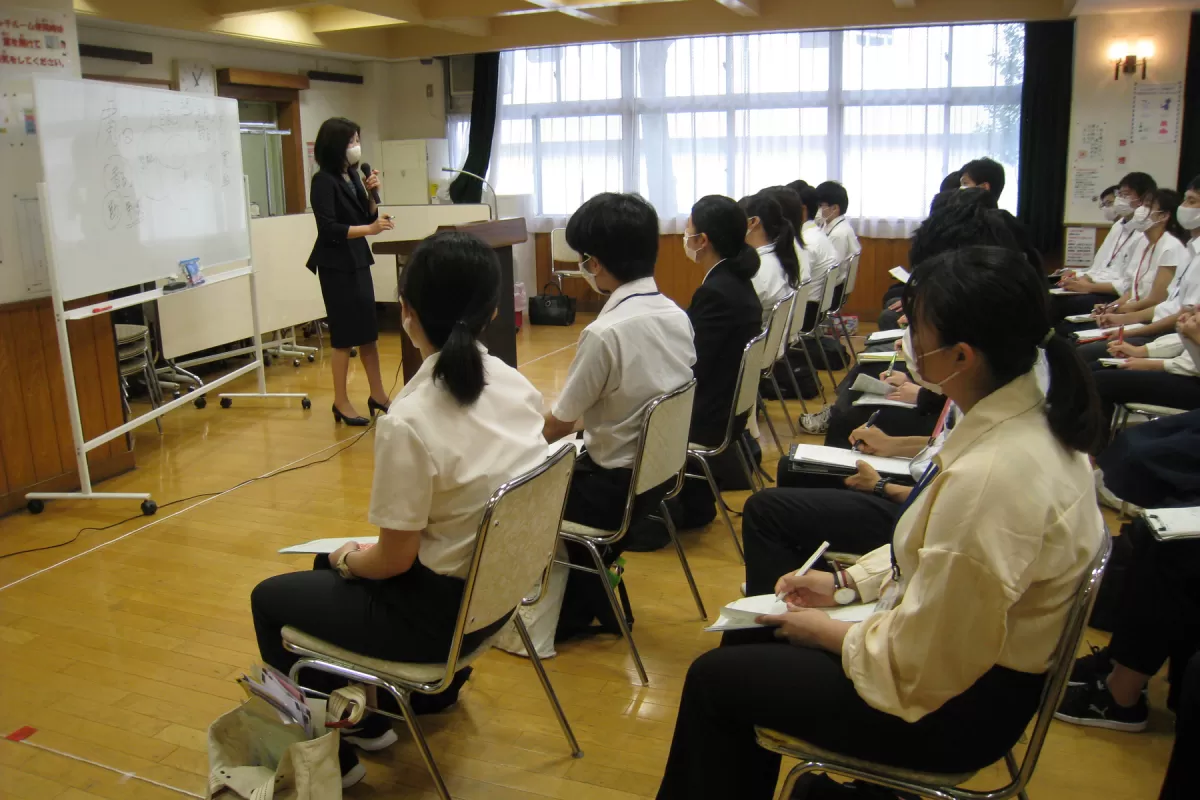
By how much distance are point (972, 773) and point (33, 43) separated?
13.3ft

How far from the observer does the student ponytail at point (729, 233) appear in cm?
323

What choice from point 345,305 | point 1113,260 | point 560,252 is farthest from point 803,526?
point 560,252

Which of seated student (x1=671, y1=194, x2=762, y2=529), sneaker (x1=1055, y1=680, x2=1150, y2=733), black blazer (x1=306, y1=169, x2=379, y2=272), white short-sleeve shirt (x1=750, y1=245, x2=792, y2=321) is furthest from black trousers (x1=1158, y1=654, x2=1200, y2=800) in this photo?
black blazer (x1=306, y1=169, x2=379, y2=272)

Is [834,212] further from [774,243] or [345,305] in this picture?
[345,305]

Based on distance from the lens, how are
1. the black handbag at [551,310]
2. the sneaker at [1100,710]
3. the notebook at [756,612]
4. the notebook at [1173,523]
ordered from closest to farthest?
the notebook at [756,612] < the notebook at [1173,523] < the sneaker at [1100,710] < the black handbag at [551,310]

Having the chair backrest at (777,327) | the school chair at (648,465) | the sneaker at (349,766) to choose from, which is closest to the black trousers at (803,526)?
the school chair at (648,465)

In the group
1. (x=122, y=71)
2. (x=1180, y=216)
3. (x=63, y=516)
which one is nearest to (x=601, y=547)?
(x=63, y=516)

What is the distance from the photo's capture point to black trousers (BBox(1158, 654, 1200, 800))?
151 centimetres

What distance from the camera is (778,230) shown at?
14.4ft

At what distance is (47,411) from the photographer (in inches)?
155

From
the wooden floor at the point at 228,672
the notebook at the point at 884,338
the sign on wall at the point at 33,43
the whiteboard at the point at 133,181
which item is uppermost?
the sign on wall at the point at 33,43

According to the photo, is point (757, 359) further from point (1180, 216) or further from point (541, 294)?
point (541, 294)

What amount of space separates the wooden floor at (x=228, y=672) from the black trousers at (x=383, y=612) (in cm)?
46

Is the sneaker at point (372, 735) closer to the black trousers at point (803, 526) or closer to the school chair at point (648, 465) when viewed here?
the school chair at point (648, 465)
